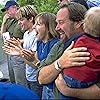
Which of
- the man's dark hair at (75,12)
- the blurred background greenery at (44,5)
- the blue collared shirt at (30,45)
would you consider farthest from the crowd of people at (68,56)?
the blurred background greenery at (44,5)

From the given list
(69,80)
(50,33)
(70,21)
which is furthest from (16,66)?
(69,80)

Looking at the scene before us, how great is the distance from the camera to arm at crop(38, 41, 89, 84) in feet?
8.16

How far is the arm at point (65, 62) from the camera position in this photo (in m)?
2.49

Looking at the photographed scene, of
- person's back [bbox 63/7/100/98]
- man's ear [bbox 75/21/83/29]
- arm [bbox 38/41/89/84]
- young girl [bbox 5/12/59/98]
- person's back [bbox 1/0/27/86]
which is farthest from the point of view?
person's back [bbox 1/0/27/86]

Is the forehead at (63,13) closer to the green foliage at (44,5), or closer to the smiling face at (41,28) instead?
the smiling face at (41,28)

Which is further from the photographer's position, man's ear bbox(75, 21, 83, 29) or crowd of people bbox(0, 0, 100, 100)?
man's ear bbox(75, 21, 83, 29)

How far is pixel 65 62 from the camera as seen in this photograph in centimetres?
262

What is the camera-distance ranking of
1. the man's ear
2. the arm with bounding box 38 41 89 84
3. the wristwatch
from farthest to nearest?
the man's ear, the wristwatch, the arm with bounding box 38 41 89 84

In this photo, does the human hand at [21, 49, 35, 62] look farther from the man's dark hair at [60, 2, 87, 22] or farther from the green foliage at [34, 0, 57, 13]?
the green foliage at [34, 0, 57, 13]

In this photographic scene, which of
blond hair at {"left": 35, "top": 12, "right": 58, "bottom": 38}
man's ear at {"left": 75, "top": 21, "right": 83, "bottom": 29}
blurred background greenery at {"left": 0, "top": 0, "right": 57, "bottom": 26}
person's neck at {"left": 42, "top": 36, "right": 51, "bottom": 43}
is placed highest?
man's ear at {"left": 75, "top": 21, "right": 83, "bottom": 29}

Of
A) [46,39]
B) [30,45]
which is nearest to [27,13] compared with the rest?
[30,45]

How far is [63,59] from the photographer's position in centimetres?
267

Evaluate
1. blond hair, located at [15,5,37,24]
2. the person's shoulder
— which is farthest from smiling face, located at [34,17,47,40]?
the person's shoulder

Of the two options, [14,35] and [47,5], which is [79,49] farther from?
[47,5]
